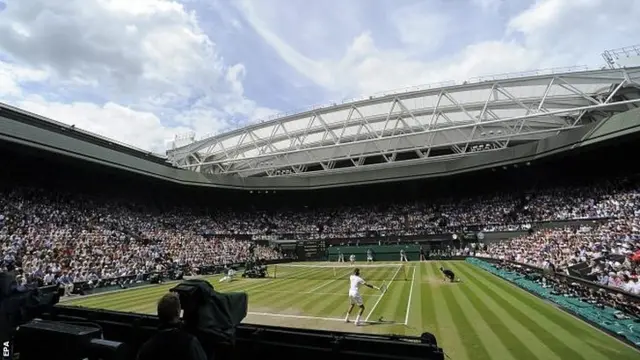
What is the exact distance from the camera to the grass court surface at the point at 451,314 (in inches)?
369

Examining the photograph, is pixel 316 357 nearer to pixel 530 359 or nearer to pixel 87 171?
pixel 530 359

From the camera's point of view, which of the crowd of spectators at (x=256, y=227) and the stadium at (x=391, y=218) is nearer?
the stadium at (x=391, y=218)

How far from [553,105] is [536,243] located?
616 inches

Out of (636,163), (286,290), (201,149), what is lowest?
(286,290)

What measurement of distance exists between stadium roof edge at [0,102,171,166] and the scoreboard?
24440mm

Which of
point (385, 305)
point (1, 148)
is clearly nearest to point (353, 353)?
point (385, 305)

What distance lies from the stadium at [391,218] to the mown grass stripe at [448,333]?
0.28ft

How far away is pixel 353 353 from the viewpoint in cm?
455

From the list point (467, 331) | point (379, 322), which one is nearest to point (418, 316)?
point (379, 322)

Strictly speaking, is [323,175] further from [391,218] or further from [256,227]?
[256,227]

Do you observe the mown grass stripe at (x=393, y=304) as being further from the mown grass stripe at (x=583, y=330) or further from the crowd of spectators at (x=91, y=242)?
the crowd of spectators at (x=91, y=242)

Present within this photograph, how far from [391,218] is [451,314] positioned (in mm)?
38685

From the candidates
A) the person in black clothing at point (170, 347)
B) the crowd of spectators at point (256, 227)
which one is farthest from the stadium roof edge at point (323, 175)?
the person in black clothing at point (170, 347)

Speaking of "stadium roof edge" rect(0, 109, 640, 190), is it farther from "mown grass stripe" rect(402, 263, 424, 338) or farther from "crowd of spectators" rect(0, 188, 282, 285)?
"mown grass stripe" rect(402, 263, 424, 338)
